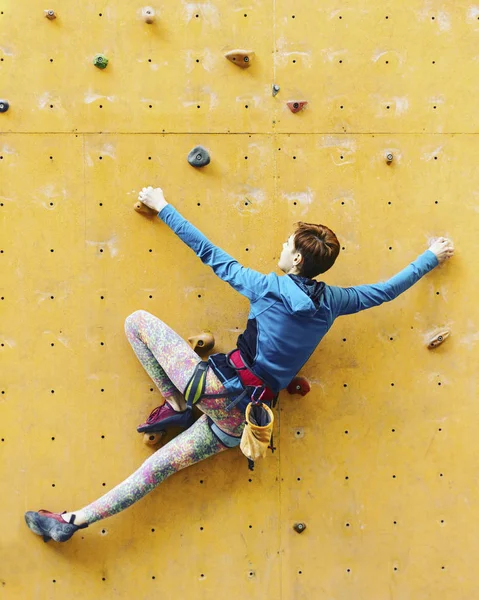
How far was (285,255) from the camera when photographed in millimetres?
1932

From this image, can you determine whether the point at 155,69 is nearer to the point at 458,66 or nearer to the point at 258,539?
the point at 458,66

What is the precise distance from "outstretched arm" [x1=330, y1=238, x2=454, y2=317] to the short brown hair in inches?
6.5

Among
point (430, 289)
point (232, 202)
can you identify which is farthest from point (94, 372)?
point (430, 289)

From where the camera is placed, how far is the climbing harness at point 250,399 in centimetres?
195

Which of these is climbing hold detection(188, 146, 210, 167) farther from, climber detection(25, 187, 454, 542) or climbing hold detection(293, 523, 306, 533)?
climbing hold detection(293, 523, 306, 533)

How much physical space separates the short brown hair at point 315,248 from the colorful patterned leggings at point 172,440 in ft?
1.88

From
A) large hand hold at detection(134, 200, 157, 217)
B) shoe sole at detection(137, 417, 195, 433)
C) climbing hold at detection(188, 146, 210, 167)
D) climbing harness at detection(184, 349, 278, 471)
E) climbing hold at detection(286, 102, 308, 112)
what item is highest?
climbing hold at detection(286, 102, 308, 112)

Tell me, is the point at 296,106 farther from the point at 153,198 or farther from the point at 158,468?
the point at 158,468

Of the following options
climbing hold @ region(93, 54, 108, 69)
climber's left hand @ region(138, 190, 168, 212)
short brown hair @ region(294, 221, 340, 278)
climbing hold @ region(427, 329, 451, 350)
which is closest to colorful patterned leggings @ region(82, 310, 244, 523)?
climber's left hand @ region(138, 190, 168, 212)

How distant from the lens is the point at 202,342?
7.24 feet

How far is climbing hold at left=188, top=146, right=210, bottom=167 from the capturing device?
224cm

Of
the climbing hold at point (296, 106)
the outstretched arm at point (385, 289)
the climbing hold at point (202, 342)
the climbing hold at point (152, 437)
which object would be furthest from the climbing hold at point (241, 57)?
the climbing hold at point (152, 437)

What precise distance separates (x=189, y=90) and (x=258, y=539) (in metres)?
1.89

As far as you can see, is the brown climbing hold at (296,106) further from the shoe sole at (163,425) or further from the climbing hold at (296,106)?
the shoe sole at (163,425)
